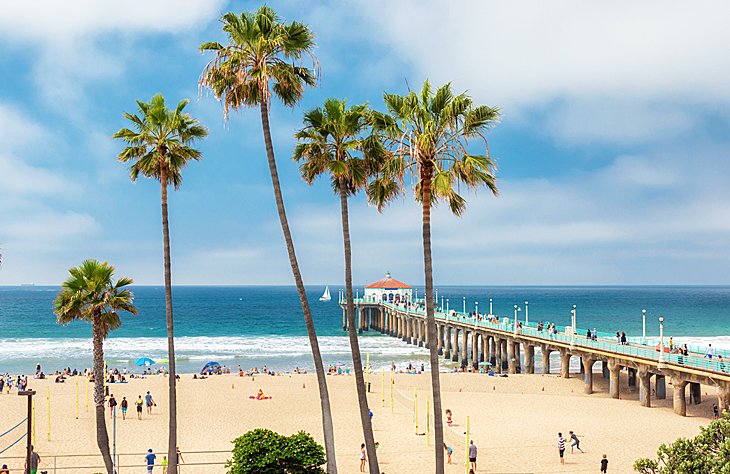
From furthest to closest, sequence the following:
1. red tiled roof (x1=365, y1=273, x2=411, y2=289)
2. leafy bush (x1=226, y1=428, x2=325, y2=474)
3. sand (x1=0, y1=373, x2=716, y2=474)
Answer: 1. red tiled roof (x1=365, y1=273, x2=411, y2=289)
2. sand (x1=0, y1=373, x2=716, y2=474)
3. leafy bush (x1=226, y1=428, x2=325, y2=474)

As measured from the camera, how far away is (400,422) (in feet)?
88.2

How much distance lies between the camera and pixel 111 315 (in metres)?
17.3

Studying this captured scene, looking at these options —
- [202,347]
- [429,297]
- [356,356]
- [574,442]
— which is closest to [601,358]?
[574,442]

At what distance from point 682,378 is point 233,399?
21.6m

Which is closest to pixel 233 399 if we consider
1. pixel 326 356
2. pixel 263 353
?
pixel 326 356

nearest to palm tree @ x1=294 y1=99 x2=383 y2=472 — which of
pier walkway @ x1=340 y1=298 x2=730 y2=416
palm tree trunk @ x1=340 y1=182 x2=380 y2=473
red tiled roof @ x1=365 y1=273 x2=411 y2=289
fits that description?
palm tree trunk @ x1=340 y1=182 x2=380 y2=473

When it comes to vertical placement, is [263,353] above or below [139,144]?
below

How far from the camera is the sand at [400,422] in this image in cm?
2109

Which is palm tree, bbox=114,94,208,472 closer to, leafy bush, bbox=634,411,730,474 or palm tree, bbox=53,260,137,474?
palm tree, bbox=53,260,137,474

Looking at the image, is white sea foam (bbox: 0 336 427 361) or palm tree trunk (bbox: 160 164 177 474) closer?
palm tree trunk (bbox: 160 164 177 474)

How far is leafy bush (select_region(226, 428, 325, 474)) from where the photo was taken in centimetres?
1143

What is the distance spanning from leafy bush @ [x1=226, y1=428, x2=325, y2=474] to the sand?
8746 mm

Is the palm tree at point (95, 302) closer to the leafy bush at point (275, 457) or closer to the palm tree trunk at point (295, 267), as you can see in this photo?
the palm tree trunk at point (295, 267)

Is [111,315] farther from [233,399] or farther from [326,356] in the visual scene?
[326,356]
